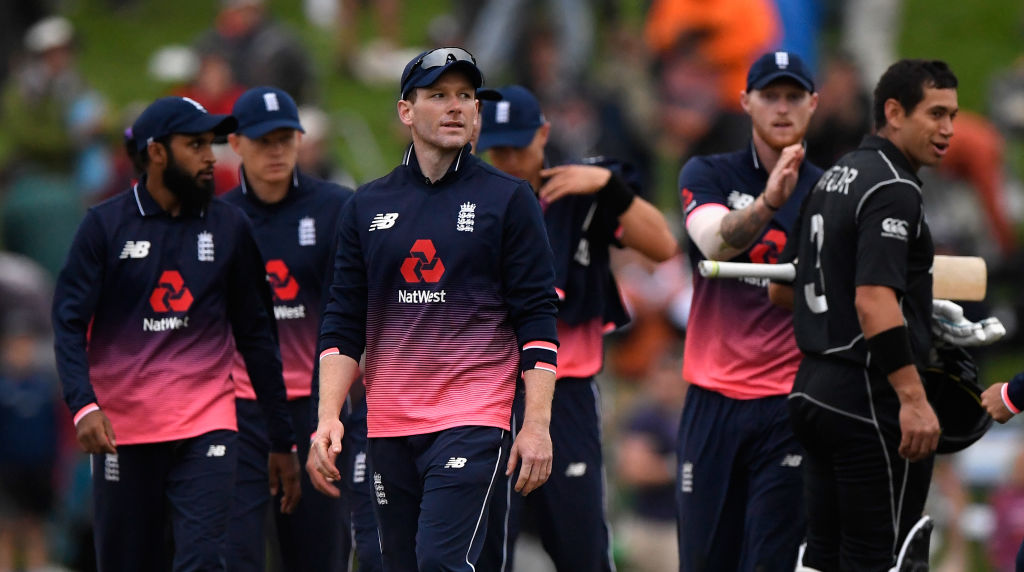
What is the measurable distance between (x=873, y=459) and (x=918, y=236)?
3.47ft

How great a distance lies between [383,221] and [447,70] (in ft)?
2.40

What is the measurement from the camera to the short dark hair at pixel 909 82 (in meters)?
8.26

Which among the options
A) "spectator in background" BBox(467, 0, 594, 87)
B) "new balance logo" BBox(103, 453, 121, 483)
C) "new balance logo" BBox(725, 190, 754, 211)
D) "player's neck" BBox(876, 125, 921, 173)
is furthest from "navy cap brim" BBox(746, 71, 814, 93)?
"spectator in background" BBox(467, 0, 594, 87)

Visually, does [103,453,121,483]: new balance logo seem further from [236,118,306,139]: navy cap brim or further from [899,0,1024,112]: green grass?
[899,0,1024,112]: green grass

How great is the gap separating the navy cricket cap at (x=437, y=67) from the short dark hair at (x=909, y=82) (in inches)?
78.3

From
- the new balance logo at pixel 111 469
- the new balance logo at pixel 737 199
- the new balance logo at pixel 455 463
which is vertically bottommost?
the new balance logo at pixel 111 469

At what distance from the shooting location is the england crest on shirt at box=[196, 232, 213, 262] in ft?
29.7

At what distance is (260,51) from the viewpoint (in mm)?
17172

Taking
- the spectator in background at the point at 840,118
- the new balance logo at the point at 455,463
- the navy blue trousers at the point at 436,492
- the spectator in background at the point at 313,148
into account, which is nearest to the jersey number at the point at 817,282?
the navy blue trousers at the point at 436,492

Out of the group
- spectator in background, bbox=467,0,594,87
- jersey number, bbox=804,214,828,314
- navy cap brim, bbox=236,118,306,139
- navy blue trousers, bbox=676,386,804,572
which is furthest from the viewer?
spectator in background, bbox=467,0,594,87

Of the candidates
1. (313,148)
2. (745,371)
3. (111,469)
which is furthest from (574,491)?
(313,148)

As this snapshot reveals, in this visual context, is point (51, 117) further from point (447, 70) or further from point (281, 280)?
point (447, 70)

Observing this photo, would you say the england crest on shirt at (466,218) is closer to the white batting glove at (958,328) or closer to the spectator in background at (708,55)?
the white batting glove at (958,328)

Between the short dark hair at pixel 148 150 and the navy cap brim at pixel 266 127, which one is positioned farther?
the navy cap brim at pixel 266 127
